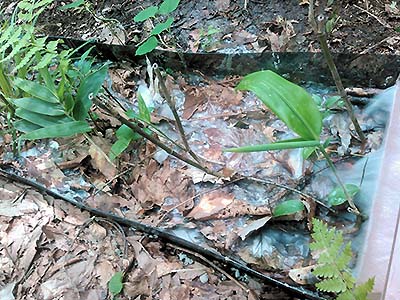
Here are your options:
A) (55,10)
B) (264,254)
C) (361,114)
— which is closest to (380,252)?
(264,254)

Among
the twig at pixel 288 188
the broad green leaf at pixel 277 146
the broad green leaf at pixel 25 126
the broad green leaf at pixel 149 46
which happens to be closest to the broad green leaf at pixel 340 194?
the twig at pixel 288 188

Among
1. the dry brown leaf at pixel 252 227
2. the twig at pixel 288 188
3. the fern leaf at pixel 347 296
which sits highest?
the fern leaf at pixel 347 296

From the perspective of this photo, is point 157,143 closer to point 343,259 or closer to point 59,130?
point 59,130

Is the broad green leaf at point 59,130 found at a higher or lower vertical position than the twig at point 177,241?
higher

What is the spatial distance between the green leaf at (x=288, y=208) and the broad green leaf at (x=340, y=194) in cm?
7

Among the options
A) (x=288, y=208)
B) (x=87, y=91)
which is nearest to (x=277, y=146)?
(x=288, y=208)

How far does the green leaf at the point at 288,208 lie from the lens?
1114 millimetres

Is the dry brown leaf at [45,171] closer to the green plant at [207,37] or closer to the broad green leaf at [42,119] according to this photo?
the broad green leaf at [42,119]

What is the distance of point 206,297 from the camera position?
3.57 feet

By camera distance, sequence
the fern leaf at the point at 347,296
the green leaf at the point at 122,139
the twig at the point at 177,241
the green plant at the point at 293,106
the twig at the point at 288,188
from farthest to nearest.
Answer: the green leaf at the point at 122,139, the twig at the point at 288,188, the twig at the point at 177,241, the green plant at the point at 293,106, the fern leaf at the point at 347,296

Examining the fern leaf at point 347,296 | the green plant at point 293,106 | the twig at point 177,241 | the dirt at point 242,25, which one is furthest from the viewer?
the dirt at point 242,25

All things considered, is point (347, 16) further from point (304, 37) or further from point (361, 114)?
point (361, 114)

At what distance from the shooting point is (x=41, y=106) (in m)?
1.22

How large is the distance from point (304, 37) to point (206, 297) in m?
0.82
